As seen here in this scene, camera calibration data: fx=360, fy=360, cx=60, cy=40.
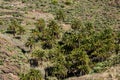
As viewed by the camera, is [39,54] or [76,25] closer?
[39,54]

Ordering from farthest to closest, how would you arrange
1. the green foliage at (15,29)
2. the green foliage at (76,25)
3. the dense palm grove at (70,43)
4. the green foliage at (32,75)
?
the green foliage at (76,25)
the green foliage at (15,29)
the dense palm grove at (70,43)
the green foliage at (32,75)

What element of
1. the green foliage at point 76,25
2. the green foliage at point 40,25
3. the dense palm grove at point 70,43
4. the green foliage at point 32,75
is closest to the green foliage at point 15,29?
the dense palm grove at point 70,43

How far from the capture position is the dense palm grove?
9612 cm

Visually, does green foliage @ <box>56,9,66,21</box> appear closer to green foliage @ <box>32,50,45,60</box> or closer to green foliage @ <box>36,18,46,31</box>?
green foliage @ <box>36,18,46,31</box>

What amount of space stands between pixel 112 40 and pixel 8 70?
31174 millimetres

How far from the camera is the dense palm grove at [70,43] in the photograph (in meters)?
96.1

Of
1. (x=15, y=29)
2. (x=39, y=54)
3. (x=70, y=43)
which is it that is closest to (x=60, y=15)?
(x=15, y=29)

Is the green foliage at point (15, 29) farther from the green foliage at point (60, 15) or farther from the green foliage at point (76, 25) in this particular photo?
the green foliage at point (76, 25)

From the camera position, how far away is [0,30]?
11138 centimetres

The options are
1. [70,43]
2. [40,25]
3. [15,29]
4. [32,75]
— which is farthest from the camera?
[40,25]

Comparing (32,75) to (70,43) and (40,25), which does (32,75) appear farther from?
(40,25)

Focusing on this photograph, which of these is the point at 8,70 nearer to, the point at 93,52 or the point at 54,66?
the point at 54,66

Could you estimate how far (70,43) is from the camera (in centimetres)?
10519

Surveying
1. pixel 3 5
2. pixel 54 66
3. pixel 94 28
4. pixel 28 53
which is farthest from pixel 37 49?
pixel 3 5
